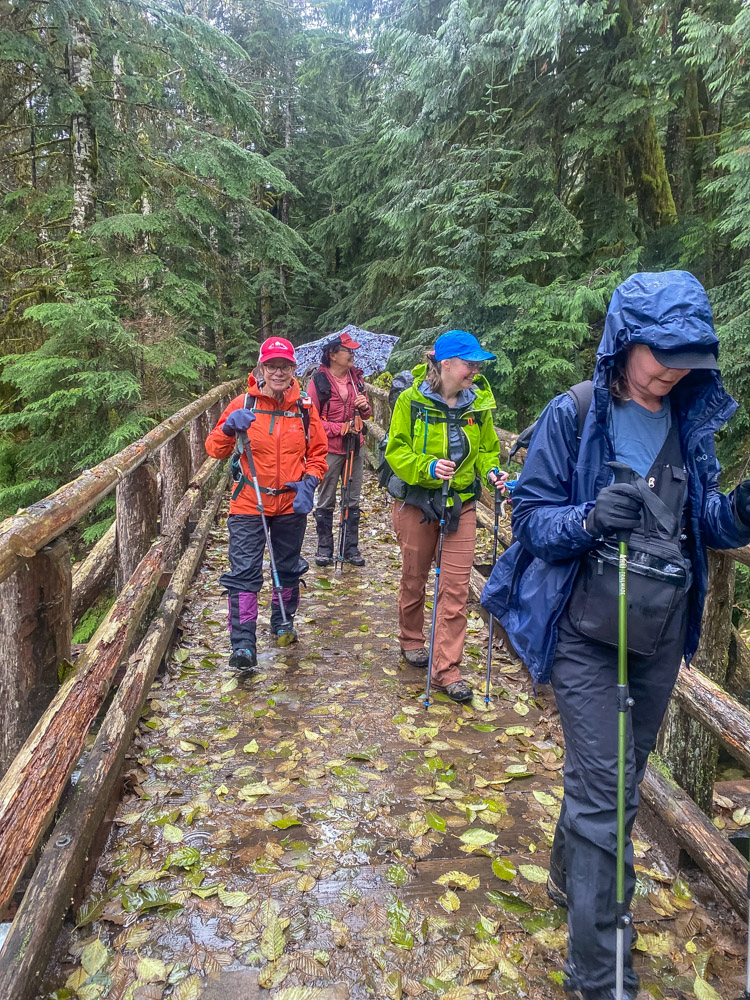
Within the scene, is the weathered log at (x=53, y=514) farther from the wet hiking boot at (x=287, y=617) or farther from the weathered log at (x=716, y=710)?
the weathered log at (x=716, y=710)

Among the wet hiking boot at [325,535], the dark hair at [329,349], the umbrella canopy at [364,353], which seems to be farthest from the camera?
the umbrella canopy at [364,353]

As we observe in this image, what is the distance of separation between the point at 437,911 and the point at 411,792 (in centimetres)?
80

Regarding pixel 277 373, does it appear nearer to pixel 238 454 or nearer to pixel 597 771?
pixel 238 454

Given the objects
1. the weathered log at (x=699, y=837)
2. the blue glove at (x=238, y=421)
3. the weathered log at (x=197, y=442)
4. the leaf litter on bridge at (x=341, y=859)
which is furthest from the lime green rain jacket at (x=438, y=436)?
the weathered log at (x=197, y=442)

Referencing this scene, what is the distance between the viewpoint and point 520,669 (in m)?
4.96

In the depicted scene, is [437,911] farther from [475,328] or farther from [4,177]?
[4,177]

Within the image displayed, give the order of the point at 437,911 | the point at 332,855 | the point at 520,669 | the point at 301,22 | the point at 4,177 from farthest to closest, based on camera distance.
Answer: the point at 301,22 → the point at 4,177 → the point at 520,669 → the point at 332,855 → the point at 437,911

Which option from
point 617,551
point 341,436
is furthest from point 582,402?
point 341,436

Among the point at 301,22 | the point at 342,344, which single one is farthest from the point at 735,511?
the point at 301,22

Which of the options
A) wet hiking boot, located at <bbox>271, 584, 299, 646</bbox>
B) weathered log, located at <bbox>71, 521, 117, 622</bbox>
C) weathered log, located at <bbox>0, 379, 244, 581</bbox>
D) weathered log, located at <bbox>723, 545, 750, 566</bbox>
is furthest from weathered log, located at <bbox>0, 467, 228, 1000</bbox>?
weathered log, located at <bbox>723, 545, 750, 566</bbox>

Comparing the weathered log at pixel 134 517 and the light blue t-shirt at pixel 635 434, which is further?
the weathered log at pixel 134 517

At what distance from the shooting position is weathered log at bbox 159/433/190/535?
6318 millimetres

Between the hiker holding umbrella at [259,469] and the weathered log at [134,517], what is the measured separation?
0.57 metres

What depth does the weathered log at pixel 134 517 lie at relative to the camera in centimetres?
462
